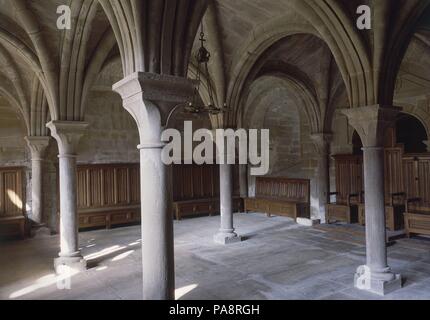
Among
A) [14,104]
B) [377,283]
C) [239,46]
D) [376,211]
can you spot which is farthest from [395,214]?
[14,104]

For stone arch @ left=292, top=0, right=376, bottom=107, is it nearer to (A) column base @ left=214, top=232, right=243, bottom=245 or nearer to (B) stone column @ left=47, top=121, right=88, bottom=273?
(A) column base @ left=214, top=232, right=243, bottom=245

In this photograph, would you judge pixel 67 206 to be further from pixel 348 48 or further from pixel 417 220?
pixel 417 220

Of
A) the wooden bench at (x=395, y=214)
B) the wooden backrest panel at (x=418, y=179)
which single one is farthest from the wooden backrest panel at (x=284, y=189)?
the wooden backrest panel at (x=418, y=179)

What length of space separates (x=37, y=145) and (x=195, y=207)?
4.93 meters

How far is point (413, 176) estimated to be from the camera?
8742 mm

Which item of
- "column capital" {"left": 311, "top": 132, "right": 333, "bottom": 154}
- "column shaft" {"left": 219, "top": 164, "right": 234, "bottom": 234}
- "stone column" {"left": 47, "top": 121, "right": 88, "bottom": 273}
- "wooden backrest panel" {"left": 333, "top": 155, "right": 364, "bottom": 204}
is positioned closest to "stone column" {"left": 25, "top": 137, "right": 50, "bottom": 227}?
"stone column" {"left": 47, "top": 121, "right": 88, "bottom": 273}

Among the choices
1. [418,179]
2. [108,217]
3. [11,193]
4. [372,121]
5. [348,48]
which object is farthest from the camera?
[108,217]

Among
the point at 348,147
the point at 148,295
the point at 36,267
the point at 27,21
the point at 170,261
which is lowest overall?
the point at 36,267

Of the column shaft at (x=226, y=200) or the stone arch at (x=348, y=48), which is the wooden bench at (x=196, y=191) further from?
the stone arch at (x=348, y=48)

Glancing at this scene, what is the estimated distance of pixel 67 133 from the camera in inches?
238

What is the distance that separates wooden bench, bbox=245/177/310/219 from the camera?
10508 millimetres

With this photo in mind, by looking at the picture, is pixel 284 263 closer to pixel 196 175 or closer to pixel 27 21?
pixel 27 21

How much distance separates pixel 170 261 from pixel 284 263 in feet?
11.1
